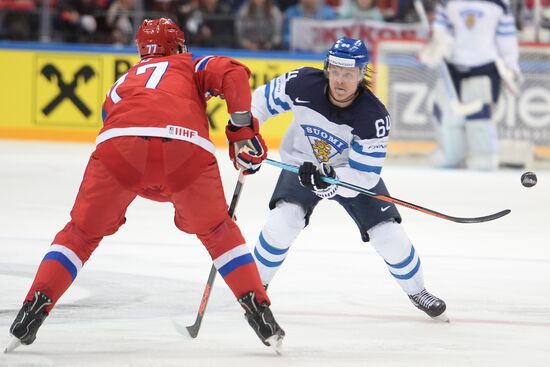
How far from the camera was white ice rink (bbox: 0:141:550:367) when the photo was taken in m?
3.59

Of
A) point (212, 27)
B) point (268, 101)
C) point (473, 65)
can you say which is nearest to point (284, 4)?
point (212, 27)

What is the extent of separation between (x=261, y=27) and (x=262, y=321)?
7.19 metres

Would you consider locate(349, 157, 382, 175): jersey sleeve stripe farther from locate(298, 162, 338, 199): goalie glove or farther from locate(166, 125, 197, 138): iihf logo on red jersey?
locate(166, 125, 197, 138): iihf logo on red jersey

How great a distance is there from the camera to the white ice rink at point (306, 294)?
3.59 metres

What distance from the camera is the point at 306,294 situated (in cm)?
461

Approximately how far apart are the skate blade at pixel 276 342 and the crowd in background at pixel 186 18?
275 inches

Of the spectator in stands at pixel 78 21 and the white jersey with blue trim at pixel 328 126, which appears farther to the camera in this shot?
the spectator in stands at pixel 78 21

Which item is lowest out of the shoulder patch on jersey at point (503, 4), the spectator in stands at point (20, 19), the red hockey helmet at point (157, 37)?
the spectator in stands at point (20, 19)

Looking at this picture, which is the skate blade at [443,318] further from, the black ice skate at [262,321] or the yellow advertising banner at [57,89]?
the yellow advertising banner at [57,89]

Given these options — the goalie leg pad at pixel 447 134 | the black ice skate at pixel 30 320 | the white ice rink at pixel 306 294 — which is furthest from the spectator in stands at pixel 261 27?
the black ice skate at pixel 30 320

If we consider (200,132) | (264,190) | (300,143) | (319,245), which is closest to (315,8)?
(264,190)

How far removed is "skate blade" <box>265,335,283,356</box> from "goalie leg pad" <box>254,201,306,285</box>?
73 cm

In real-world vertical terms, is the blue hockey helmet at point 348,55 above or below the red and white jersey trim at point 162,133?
above

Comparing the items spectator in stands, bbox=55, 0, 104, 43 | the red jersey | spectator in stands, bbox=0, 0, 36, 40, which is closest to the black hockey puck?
the red jersey
